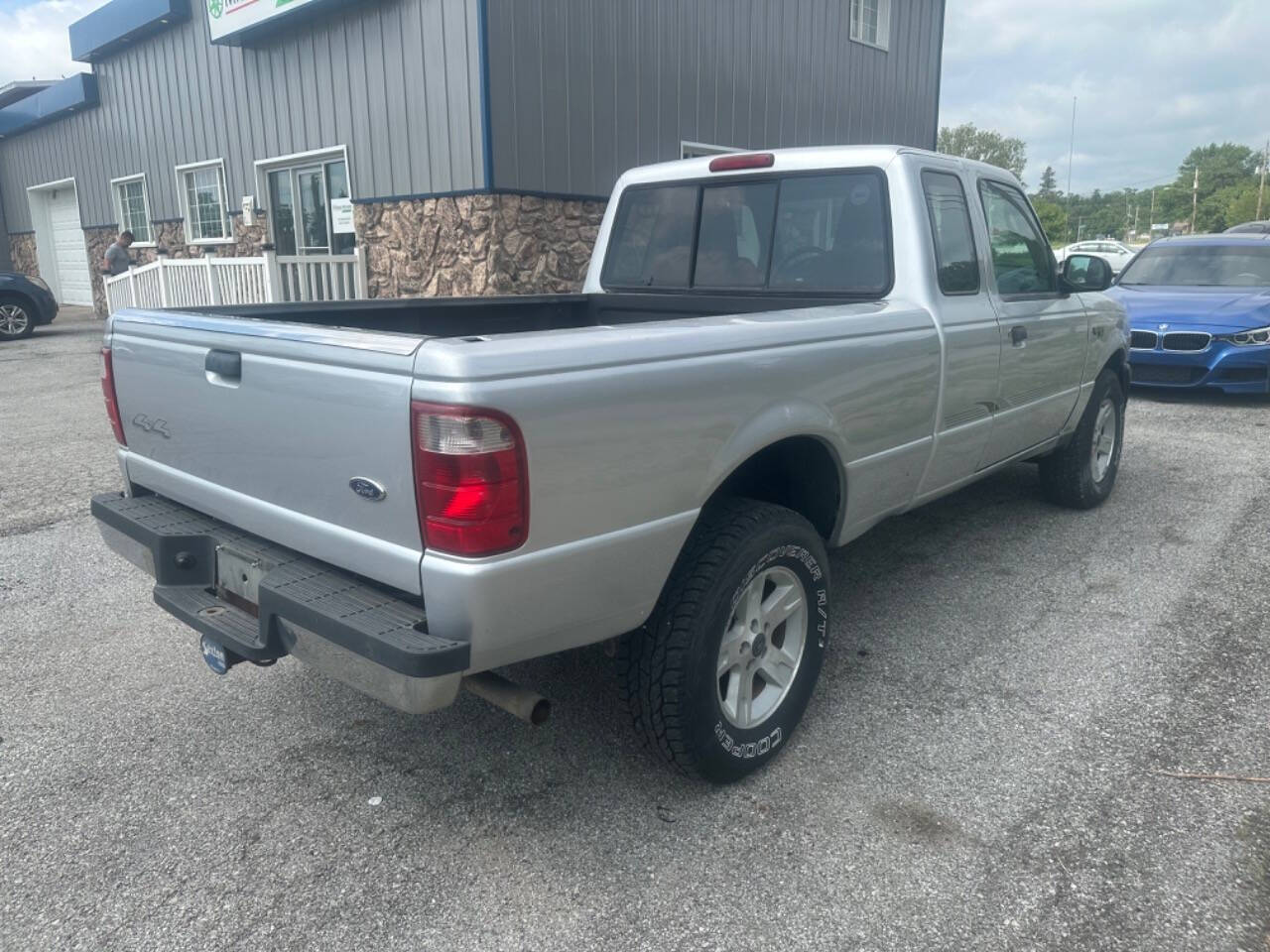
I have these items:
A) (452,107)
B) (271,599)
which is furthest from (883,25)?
(271,599)

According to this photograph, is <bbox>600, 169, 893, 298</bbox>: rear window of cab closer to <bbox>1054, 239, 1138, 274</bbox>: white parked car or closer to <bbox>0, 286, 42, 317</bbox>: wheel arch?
<bbox>0, 286, 42, 317</bbox>: wheel arch

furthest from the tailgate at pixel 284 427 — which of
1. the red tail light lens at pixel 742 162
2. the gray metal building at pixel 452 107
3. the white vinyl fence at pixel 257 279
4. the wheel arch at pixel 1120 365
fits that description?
the white vinyl fence at pixel 257 279

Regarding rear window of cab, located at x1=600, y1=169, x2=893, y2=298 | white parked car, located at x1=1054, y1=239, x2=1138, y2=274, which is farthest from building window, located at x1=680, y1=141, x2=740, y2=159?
white parked car, located at x1=1054, y1=239, x2=1138, y2=274

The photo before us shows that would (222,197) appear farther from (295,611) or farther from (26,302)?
(295,611)

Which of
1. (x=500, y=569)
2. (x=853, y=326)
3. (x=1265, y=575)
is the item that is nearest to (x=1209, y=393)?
(x=1265, y=575)

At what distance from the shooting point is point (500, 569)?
212cm

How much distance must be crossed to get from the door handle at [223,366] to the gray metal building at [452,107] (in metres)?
7.16

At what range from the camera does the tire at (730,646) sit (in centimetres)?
259

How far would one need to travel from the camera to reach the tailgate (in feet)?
7.17

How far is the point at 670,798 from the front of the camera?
2814 mm

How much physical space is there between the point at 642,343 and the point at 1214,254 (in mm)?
10384

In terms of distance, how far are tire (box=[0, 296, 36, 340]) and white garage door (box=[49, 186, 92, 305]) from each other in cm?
478

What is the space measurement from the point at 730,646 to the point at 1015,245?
2.78m

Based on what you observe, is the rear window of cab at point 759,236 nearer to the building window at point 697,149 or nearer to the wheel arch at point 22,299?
the building window at point 697,149
